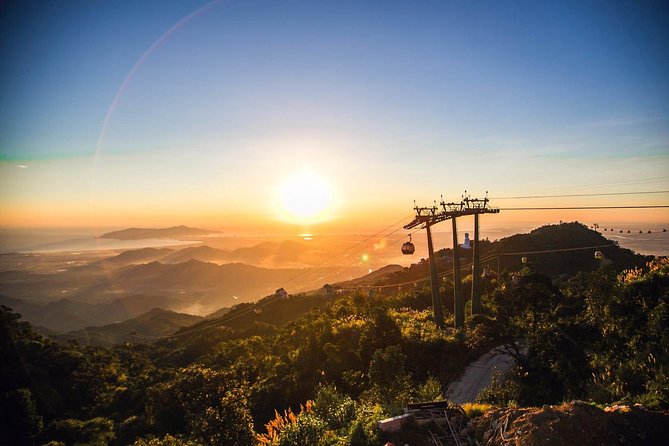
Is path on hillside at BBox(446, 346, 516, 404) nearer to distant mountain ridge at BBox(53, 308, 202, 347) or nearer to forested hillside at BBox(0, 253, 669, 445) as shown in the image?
forested hillside at BBox(0, 253, 669, 445)

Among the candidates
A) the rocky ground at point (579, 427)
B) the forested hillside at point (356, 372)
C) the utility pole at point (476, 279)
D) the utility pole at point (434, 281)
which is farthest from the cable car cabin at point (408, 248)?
the rocky ground at point (579, 427)

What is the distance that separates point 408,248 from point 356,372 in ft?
34.9

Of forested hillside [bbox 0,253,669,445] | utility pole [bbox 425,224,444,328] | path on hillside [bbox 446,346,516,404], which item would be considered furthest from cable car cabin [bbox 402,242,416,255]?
path on hillside [bbox 446,346,516,404]

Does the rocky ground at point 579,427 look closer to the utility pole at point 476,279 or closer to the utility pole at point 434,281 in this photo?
the utility pole at point 434,281

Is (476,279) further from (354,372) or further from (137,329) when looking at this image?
(137,329)

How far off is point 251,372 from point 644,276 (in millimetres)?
28421

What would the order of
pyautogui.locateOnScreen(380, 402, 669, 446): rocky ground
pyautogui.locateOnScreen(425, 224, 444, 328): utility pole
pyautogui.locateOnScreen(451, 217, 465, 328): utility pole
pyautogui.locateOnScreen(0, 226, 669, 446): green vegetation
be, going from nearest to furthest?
pyautogui.locateOnScreen(380, 402, 669, 446): rocky ground → pyautogui.locateOnScreen(0, 226, 669, 446): green vegetation → pyautogui.locateOnScreen(451, 217, 465, 328): utility pole → pyautogui.locateOnScreen(425, 224, 444, 328): utility pole

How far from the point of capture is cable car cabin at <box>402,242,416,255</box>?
2744 cm

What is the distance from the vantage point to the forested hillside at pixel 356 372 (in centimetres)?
1026

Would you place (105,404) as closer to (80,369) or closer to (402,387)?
(80,369)

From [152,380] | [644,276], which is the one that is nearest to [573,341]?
[644,276]

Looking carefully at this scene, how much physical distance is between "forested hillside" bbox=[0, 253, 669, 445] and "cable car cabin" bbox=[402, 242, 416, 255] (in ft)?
19.2

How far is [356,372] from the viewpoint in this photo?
21172 millimetres

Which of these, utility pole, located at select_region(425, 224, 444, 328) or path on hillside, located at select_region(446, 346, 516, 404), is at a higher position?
utility pole, located at select_region(425, 224, 444, 328)
